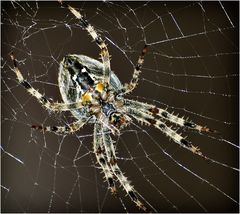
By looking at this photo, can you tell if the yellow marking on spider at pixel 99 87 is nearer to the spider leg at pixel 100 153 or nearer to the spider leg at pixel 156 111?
the spider leg at pixel 156 111

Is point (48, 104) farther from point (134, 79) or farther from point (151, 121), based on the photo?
point (151, 121)

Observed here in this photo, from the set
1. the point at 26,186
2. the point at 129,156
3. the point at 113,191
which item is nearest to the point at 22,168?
the point at 26,186

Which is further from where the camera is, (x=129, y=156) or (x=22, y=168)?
(x=22, y=168)

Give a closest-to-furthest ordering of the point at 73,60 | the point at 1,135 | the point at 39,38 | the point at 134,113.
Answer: the point at 73,60
the point at 134,113
the point at 39,38
the point at 1,135

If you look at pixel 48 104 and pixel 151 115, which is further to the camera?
pixel 151 115

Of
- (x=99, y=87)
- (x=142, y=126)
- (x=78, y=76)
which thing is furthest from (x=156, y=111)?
(x=142, y=126)

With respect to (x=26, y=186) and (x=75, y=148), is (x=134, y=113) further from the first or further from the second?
(x=26, y=186)

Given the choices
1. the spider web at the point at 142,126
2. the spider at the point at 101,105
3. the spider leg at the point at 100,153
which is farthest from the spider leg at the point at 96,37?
the spider web at the point at 142,126
